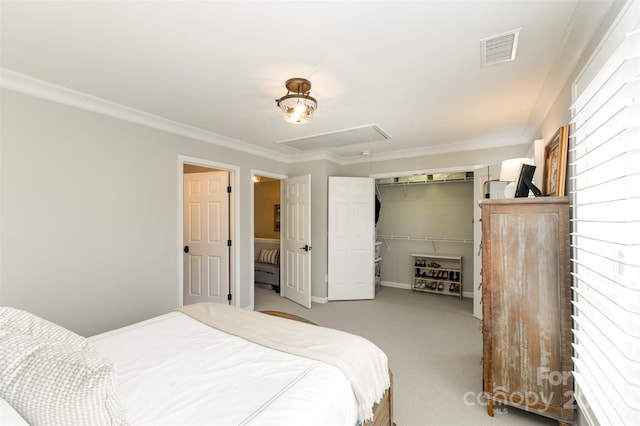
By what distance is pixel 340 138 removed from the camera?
12.4 feet

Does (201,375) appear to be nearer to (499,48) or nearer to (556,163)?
(499,48)

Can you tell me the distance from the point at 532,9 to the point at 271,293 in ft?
16.3

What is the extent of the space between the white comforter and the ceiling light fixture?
1655 millimetres

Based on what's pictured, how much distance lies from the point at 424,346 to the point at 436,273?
248 cm

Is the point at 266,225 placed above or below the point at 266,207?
below

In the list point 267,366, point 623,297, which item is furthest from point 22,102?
point 623,297

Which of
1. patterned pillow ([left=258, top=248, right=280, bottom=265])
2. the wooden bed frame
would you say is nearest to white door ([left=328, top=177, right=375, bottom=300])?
patterned pillow ([left=258, top=248, right=280, bottom=265])

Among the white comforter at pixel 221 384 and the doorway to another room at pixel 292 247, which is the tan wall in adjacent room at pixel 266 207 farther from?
the white comforter at pixel 221 384

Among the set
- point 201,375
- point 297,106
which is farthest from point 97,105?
point 201,375

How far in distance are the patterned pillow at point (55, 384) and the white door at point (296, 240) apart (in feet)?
11.7

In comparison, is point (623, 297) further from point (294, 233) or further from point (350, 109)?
point (294, 233)

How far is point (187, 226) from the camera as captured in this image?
435cm

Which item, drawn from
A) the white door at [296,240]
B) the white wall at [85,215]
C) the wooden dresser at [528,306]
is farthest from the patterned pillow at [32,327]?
the white door at [296,240]

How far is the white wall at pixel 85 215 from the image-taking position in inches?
83.7
